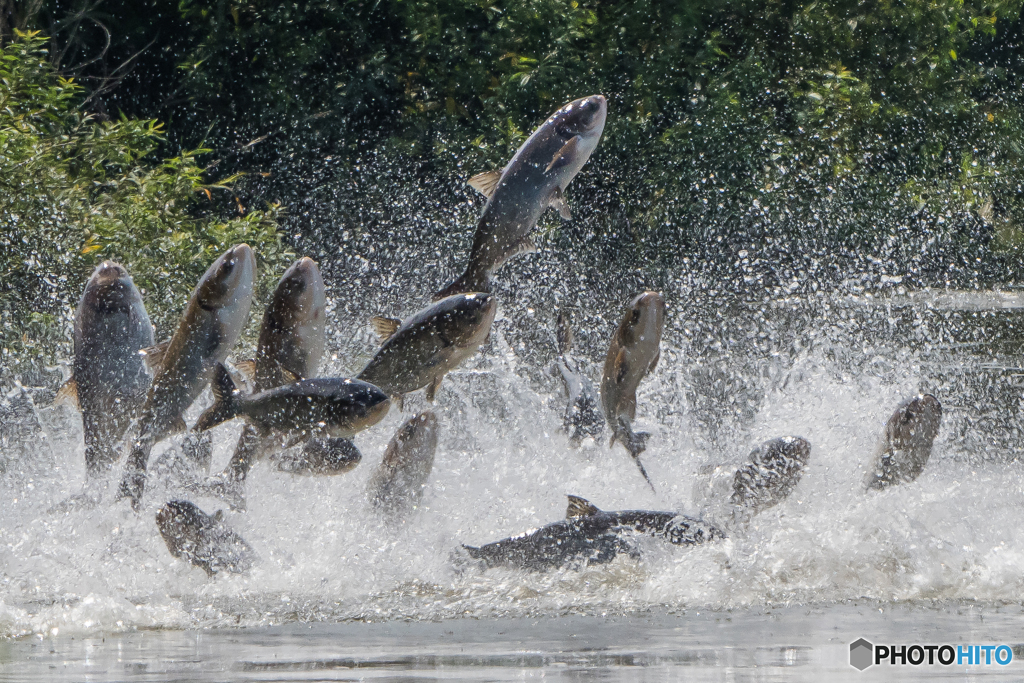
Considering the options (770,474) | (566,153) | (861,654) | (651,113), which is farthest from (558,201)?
(651,113)

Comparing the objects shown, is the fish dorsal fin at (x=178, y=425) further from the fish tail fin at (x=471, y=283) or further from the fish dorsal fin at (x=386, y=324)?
the fish tail fin at (x=471, y=283)

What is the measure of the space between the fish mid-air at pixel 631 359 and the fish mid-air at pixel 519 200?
44cm

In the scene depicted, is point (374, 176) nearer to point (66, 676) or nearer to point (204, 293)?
point (204, 293)

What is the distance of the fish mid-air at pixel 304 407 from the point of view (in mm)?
3920

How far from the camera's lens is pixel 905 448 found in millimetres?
4637

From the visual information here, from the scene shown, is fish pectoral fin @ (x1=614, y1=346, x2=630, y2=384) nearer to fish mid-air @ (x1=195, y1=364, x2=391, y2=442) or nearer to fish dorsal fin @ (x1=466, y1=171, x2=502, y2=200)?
fish dorsal fin @ (x1=466, y1=171, x2=502, y2=200)

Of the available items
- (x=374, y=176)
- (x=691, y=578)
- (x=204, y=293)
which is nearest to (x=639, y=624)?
(x=691, y=578)

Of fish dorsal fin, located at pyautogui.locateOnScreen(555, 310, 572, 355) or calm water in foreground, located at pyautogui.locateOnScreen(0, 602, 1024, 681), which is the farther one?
fish dorsal fin, located at pyautogui.locateOnScreen(555, 310, 572, 355)

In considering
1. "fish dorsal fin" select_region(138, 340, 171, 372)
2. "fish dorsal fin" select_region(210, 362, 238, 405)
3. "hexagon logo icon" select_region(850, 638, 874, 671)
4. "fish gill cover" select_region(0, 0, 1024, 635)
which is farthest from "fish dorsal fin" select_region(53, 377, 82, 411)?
"hexagon logo icon" select_region(850, 638, 874, 671)

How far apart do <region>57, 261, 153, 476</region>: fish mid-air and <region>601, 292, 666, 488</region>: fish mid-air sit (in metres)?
1.63

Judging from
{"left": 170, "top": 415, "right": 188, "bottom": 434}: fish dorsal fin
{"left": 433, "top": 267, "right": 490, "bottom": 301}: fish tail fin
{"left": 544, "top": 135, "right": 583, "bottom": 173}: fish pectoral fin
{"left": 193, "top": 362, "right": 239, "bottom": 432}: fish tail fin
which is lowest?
{"left": 170, "top": 415, "right": 188, "bottom": 434}: fish dorsal fin

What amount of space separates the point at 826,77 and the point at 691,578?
7.31m

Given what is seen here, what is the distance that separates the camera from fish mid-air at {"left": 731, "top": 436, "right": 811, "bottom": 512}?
430 centimetres

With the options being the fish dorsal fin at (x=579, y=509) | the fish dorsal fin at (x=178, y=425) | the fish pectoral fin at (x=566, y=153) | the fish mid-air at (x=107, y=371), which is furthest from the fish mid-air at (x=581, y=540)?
the fish mid-air at (x=107, y=371)
